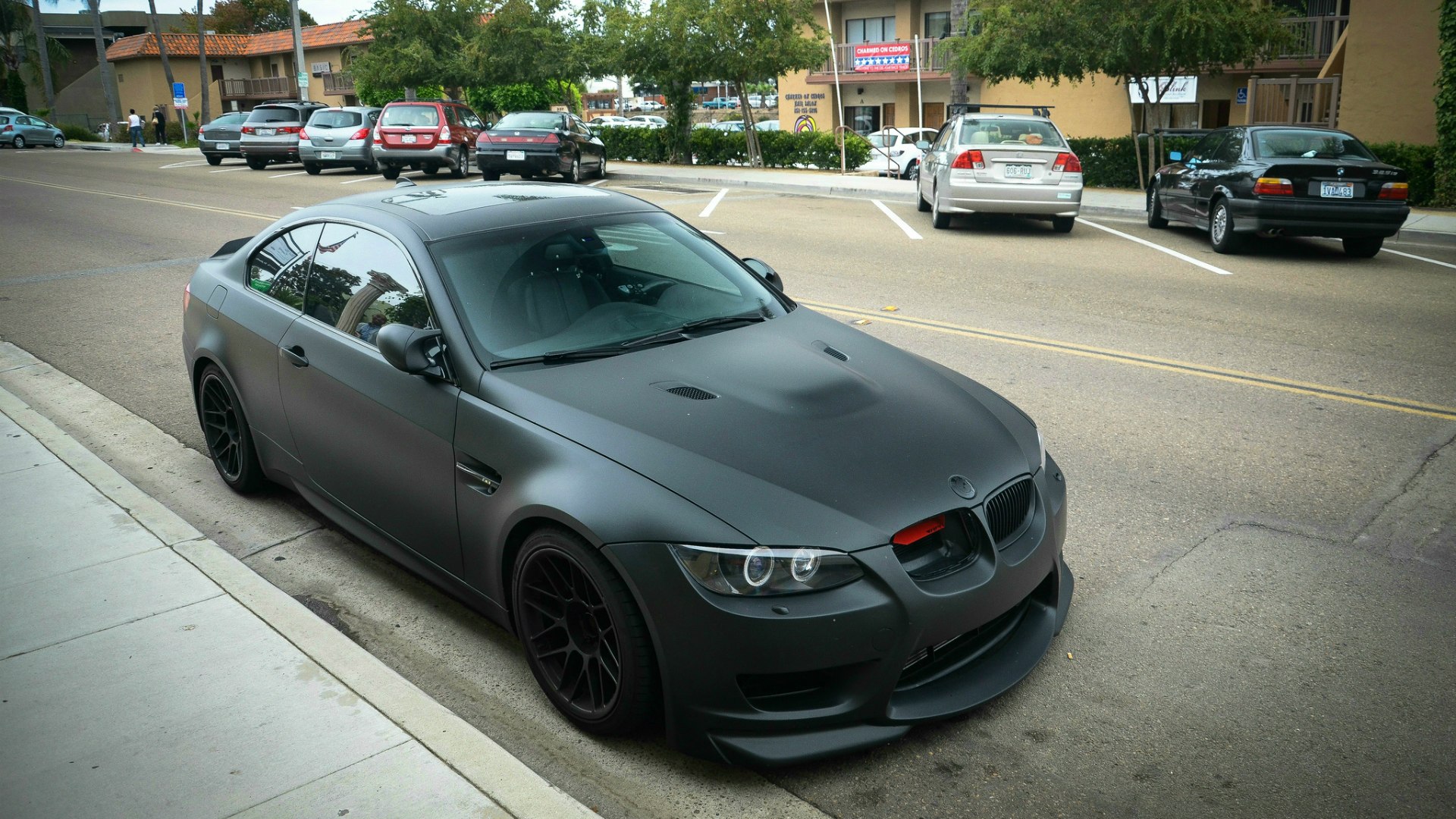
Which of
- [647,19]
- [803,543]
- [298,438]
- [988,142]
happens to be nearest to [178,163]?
[647,19]

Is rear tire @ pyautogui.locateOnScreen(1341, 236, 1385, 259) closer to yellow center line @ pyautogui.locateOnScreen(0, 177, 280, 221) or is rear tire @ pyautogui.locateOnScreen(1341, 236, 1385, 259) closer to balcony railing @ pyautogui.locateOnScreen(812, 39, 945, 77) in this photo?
yellow center line @ pyautogui.locateOnScreen(0, 177, 280, 221)

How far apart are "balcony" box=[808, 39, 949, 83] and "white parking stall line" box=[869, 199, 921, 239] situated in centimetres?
2462

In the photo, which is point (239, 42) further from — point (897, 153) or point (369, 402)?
point (369, 402)

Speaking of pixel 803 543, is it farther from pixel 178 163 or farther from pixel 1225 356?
pixel 178 163

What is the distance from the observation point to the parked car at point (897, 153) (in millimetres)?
27219

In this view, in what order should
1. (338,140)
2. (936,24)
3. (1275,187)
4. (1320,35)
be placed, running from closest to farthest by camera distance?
1. (1275,187)
2. (338,140)
3. (1320,35)
4. (936,24)

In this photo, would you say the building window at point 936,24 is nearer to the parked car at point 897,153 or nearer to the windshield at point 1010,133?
the parked car at point 897,153

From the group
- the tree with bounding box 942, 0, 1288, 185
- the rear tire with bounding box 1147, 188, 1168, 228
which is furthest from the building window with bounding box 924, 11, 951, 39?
the rear tire with bounding box 1147, 188, 1168, 228

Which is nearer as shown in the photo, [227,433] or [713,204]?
[227,433]

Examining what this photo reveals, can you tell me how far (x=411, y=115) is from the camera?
2472 cm

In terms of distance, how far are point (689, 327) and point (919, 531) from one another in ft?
4.82

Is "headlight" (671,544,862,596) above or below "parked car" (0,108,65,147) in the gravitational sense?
below

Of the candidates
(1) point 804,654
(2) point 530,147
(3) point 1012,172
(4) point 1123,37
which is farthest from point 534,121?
(1) point 804,654

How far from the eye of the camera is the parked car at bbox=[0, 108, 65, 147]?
1839 inches
